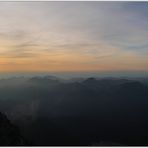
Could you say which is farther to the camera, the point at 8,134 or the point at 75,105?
the point at 75,105

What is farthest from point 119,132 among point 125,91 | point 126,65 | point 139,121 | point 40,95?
point 40,95

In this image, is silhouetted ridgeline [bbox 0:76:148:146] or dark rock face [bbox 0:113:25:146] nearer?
dark rock face [bbox 0:113:25:146]

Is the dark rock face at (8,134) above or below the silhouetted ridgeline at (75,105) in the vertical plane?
below

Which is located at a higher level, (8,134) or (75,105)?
(75,105)

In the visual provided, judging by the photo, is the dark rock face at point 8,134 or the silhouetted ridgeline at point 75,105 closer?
the dark rock face at point 8,134

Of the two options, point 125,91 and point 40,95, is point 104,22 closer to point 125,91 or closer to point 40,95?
point 125,91

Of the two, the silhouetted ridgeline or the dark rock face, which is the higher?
the silhouetted ridgeline
